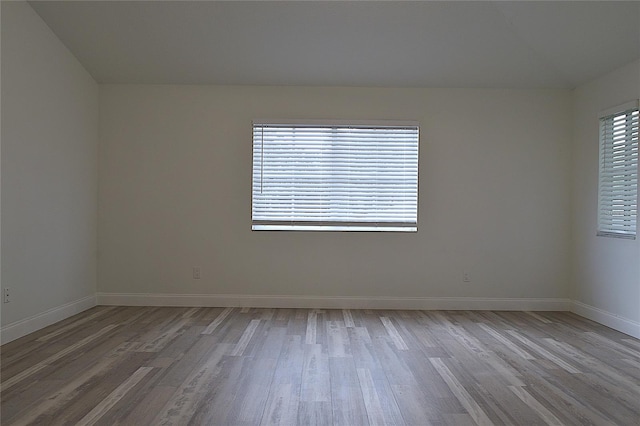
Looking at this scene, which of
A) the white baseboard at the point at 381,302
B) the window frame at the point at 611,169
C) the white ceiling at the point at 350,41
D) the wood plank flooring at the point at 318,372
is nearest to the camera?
the wood plank flooring at the point at 318,372

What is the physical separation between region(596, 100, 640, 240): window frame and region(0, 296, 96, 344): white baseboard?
540 cm

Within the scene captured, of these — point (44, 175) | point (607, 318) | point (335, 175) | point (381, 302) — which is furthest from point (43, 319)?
point (607, 318)

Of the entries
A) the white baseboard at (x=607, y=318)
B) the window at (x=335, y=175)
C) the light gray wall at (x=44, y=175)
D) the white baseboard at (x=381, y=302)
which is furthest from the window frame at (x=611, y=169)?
the light gray wall at (x=44, y=175)

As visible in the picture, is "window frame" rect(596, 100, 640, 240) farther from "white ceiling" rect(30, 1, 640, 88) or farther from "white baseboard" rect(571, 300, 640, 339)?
"white baseboard" rect(571, 300, 640, 339)

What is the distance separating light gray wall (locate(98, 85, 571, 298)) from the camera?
592 centimetres

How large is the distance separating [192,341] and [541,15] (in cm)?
410

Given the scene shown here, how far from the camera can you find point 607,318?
5137mm

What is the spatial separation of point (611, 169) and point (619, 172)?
0.45 ft

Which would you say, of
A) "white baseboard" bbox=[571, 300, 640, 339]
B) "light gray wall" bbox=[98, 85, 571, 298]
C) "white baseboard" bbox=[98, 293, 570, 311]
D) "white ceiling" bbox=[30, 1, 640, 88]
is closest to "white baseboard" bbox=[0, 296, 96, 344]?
"light gray wall" bbox=[98, 85, 571, 298]

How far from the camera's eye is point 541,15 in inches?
181

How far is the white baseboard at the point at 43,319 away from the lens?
4242 millimetres

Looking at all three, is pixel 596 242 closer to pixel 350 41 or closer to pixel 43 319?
pixel 350 41

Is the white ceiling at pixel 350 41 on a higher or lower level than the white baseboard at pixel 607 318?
higher

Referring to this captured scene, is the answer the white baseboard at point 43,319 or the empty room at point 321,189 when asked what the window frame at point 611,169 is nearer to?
the empty room at point 321,189
